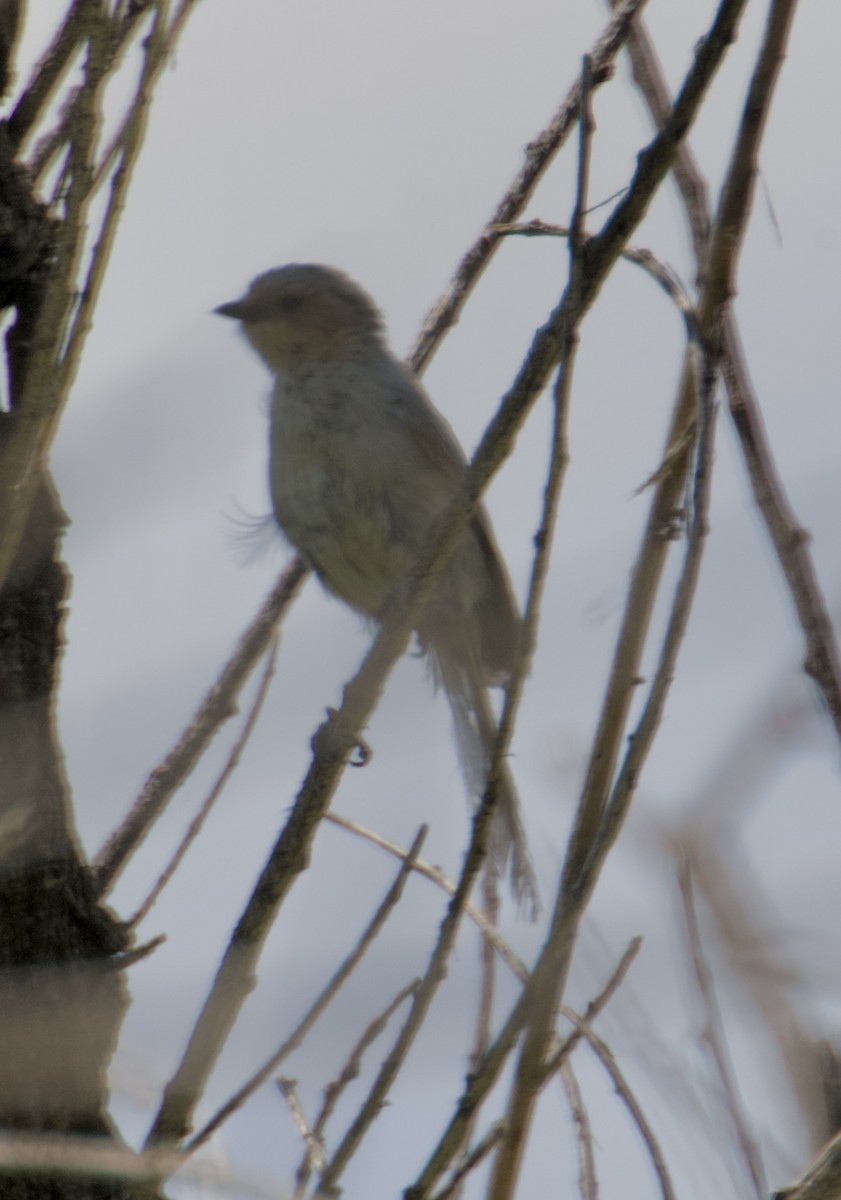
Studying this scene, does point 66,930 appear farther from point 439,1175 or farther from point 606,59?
point 606,59

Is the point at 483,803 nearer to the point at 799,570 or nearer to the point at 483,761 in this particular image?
the point at 799,570

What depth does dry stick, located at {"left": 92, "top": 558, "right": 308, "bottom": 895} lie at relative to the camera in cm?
240

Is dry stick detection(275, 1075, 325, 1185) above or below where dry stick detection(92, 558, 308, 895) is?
below

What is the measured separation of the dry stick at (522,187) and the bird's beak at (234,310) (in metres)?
2.09

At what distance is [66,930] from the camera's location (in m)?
2.07

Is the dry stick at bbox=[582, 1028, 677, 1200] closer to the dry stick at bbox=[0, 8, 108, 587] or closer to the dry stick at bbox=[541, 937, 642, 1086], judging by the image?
the dry stick at bbox=[541, 937, 642, 1086]

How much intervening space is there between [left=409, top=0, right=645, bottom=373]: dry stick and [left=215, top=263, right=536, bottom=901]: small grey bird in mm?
1201

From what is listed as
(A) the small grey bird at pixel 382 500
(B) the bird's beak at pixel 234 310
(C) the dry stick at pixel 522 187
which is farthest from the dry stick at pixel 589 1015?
(B) the bird's beak at pixel 234 310

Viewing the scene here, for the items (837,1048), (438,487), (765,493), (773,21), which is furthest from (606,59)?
(438,487)

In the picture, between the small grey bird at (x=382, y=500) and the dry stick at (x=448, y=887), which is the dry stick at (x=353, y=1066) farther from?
the small grey bird at (x=382, y=500)

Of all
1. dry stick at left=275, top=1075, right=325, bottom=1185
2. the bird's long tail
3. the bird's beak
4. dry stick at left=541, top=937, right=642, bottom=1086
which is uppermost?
the bird's beak

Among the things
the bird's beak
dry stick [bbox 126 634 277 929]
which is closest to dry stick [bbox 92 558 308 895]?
dry stick [bbox 126 634 277 929]

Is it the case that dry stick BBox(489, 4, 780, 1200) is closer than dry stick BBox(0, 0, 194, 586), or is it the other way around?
dry stick BBox(489, 4, 780, 1200)

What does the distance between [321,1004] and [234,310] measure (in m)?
3.71
